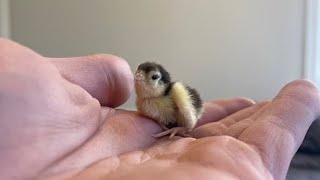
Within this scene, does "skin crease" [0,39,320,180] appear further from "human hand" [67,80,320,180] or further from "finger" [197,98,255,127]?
"finger" [197,98,255,127]

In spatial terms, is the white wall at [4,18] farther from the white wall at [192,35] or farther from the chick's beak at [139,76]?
the chick's beak at [139,76]

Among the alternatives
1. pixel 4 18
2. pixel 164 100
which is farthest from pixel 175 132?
pixel 4 18

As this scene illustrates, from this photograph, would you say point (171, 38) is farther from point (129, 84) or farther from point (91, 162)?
point (91, 162)

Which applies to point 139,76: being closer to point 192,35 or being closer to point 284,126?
point 284,126

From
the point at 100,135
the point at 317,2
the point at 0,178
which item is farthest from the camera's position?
the point at 317,2

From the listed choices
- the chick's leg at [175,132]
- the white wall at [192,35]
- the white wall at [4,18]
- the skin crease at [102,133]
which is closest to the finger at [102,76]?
the skin crease at [102,133]

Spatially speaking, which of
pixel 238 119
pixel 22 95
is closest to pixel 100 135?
pixel 22 95
